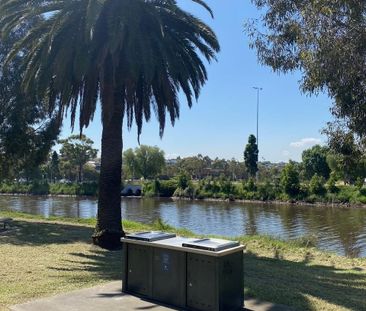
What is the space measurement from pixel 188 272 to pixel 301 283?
3.01 m

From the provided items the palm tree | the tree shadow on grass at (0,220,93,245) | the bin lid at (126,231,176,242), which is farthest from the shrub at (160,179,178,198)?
the bin lid at (126,231,176,242)

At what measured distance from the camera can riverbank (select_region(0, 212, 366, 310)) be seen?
22.0 feet

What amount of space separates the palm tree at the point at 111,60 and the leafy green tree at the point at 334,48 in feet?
14.6

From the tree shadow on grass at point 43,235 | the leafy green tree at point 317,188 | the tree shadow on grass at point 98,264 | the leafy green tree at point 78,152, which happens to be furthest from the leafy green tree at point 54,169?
the tree shadow on grass at point 98,264

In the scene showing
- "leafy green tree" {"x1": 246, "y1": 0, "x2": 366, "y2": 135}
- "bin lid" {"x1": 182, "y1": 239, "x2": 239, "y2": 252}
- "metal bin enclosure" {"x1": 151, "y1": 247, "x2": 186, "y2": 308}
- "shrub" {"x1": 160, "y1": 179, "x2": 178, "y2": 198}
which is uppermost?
"leafy green tree" {"x1": 246, "y1": 0, "x2": 366, "y2": 135}

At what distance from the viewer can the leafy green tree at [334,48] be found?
23.4 ft

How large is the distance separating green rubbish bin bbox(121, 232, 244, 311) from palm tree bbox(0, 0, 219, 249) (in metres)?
5.71

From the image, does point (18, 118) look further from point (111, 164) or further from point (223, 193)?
point (223, 193)

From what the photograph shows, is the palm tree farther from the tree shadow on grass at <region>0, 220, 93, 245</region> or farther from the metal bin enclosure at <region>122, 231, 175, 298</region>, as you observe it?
the metal bin enclosure at <region>122, 231, 175, 298</region>

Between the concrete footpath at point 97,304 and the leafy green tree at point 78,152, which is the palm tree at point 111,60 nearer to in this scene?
the concrete footpath at point 97,304

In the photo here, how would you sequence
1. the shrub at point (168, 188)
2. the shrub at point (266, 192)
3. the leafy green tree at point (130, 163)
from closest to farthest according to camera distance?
1. the shrub at point (266, 192)
2. the shrub at point (168, 188)
3. the leafy green tree at point (130, 163)

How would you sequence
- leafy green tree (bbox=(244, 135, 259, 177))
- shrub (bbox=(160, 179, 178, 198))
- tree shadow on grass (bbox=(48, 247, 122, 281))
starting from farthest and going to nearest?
shrub (bbox=(160, 179, 178, 198)) < leafy green tree (bbox=(244, 135, 259, 177)) < tree shadow on grass (bbox=(48, 247, 122, 281))

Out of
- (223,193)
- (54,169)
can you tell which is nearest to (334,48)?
(223,193)

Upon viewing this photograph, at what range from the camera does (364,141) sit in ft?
27.4
